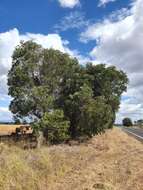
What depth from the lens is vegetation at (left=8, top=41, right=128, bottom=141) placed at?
93.0ft

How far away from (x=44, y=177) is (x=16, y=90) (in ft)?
51.4

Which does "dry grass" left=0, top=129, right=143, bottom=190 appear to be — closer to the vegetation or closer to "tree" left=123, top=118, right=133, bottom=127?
the vegetation

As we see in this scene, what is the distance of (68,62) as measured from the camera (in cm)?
3070

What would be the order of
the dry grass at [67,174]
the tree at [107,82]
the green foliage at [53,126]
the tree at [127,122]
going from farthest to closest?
1. the tree at [127,122]
2. the tree at [107,82]
3. the green foliage at [53,126]
4. the dry grass at [67,174]

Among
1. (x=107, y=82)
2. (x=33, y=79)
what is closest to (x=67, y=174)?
(x=33, y=79)

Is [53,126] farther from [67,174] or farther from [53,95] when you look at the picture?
[67,174]

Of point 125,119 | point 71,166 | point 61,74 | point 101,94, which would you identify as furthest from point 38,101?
point 125,119

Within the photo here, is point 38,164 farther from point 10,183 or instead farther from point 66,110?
point 66,110

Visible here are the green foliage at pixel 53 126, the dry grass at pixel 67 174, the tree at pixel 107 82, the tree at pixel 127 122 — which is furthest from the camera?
the tree at pixel 127 122

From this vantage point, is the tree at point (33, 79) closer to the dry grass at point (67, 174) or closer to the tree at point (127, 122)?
the dry grass at point (67, 174)

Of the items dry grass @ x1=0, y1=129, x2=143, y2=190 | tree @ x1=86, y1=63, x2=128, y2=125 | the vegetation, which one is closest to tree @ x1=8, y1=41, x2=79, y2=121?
the vegetation

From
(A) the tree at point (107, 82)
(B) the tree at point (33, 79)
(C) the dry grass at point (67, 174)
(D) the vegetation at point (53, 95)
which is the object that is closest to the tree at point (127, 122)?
(A) the tree at point (107, 82)

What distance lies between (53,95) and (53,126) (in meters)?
3.60

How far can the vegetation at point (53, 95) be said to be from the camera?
28334mm
